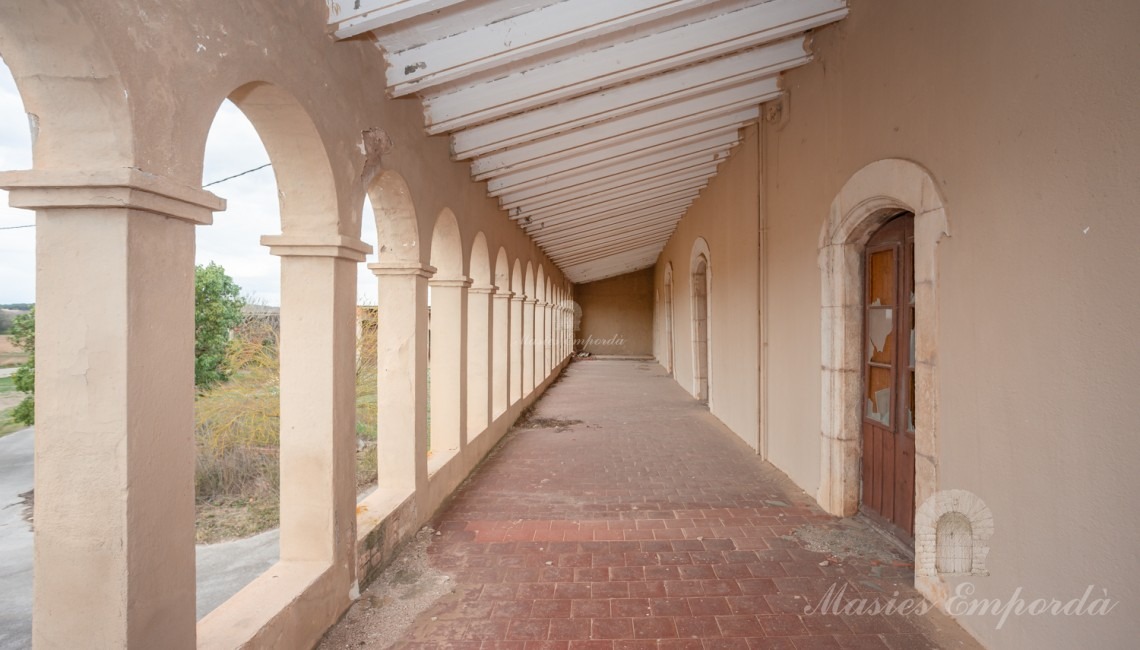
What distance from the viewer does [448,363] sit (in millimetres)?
5277

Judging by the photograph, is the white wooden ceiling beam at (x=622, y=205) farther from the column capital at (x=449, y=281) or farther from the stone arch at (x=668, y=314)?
the stone arch at (x=668, y=314)

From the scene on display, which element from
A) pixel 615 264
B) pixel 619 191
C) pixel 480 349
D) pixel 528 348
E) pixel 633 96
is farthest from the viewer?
pixel 615 264

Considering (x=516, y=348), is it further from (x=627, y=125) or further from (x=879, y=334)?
(x=879, y=334)

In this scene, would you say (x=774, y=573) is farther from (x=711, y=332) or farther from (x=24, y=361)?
(x=24, y=361)

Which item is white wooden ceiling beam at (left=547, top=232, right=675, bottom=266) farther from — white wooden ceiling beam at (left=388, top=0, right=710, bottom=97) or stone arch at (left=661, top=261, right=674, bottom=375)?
white wooden ceiling beam at (left=388, top=0, right=710, bottom=97)

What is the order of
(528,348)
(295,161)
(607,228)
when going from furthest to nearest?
(607,228), (528,348), (295,161)

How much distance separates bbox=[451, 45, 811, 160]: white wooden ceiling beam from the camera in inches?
179

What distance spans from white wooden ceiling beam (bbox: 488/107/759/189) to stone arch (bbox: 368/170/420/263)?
210 centimetres

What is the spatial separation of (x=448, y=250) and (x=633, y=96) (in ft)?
6.81

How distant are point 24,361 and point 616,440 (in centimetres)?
642

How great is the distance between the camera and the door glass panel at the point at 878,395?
3855 millimetres

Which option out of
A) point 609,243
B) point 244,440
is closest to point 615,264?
point 609,243

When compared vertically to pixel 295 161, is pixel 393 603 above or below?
below

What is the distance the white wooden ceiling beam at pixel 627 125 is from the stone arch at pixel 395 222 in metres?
1.59
